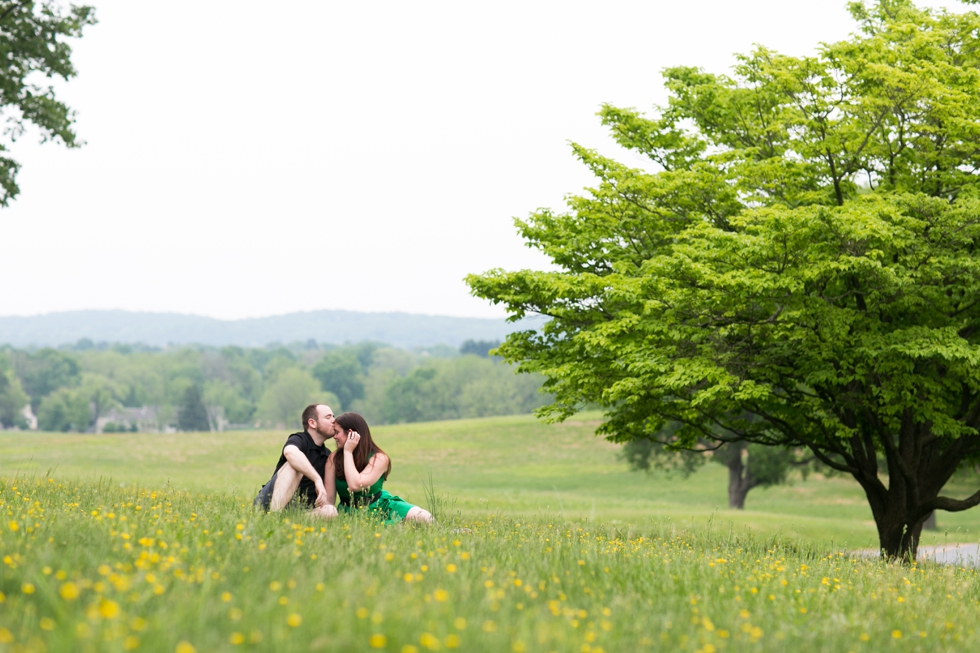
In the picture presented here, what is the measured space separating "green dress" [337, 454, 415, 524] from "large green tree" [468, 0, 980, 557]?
14.7 ft

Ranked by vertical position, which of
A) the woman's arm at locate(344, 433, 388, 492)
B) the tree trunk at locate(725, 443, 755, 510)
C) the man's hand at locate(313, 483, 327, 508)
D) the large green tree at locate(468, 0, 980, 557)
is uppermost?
the large green tree at locate(468, 0, 980, 557)

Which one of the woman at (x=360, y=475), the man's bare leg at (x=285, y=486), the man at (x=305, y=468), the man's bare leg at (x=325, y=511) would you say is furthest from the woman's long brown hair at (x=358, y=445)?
the man's bare leg at (x=325, y=511)

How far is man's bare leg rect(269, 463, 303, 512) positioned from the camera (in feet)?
27.0

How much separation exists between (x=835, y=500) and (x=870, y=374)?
120 feet

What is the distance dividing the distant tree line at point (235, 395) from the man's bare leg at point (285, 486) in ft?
375

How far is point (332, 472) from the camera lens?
872 cm

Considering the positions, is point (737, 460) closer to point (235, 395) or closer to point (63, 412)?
point (63, 412)

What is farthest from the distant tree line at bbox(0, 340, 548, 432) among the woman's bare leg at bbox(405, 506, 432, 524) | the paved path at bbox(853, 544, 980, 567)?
the woman's bare leg at bbox(405, 506, 432, 524)

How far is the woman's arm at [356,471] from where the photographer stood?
28.2ft

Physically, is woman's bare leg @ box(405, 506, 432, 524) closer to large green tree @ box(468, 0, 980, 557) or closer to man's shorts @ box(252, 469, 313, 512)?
man's shorts @ box(252, 469, 313, 512)

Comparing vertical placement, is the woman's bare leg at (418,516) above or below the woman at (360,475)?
below

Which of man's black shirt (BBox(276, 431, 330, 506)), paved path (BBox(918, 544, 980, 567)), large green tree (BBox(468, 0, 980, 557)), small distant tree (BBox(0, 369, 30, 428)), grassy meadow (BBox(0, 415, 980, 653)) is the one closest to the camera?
grassy meadow (BBox(0, 415, 980, 653))

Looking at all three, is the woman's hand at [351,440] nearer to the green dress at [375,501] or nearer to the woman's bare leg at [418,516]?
the green dress at [375,501]

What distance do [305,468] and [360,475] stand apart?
26.3 inches
